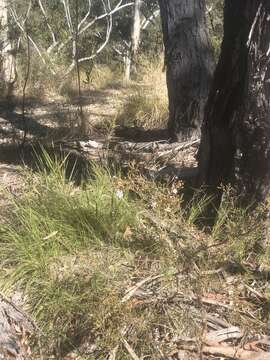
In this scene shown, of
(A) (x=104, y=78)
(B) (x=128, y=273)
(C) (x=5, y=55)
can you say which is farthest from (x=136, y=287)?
(A) (x=104, y=78)

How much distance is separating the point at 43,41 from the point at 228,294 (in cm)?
1074

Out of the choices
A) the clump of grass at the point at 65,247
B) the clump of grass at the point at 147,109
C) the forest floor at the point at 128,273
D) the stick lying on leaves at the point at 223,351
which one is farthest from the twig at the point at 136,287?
the clump of grass at the point at 147,109

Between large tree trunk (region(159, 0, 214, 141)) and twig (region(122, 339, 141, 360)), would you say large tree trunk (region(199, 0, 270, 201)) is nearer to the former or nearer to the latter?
twig (region(122, 339, 141, 360))

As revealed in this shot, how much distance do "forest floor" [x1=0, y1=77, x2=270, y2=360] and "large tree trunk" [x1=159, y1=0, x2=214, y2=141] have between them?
5.01 feet

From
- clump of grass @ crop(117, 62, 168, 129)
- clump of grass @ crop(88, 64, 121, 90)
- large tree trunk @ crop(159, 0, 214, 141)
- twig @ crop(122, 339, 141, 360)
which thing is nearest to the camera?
twig @ crop(122, 339, 141, 360)

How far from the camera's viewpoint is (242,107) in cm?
330

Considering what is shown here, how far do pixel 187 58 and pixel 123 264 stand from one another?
280 centimetres

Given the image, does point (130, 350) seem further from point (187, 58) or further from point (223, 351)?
point (187, 58)

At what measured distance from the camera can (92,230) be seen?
10.9ft

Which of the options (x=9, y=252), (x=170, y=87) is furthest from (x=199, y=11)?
(x=9, y=252)

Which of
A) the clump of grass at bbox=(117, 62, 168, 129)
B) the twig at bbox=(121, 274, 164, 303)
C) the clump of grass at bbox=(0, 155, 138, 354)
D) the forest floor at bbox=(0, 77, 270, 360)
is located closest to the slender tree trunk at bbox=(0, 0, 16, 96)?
the clump of grass at bbox=(117, 62, 168, 129)

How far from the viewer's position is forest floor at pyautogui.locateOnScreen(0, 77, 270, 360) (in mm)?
2717

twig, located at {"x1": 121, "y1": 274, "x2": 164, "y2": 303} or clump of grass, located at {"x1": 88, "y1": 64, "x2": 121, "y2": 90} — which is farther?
clump of grass, located at {"x1": 88, "y1": 64, "x2": 121, "y2": 90}

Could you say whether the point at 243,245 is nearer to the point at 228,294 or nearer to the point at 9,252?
the point at 228,294
